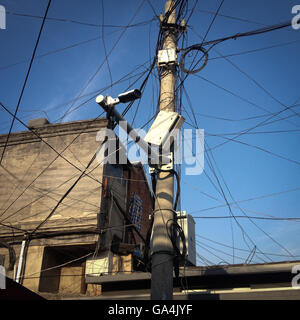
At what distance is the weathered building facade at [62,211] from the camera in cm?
1488

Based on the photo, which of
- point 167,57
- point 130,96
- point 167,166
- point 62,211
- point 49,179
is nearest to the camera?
point 130,96

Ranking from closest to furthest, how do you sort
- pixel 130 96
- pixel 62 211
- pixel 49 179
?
pixel 130 96 < pixel 62 211 < pixel 49 179

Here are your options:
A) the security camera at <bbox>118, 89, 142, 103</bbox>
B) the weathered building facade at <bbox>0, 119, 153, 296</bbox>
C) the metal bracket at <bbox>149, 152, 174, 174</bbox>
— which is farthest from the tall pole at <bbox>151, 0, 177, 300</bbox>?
the weathered building facade at <bbox>0, 119, 153, 296</bbox>

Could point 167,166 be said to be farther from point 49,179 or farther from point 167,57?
point 49,179

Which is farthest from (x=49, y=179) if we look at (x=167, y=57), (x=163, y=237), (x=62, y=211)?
(x=163, y=237)

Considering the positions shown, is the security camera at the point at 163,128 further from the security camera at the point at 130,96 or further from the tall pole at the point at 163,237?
the security camera at the point at 130,96

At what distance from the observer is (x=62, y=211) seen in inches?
624

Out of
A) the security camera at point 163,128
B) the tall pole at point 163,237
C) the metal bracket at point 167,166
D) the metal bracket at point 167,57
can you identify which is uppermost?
the metal bracket at point 167,57

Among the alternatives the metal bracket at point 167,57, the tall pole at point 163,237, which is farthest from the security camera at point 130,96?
the metal bracket at point 167,57

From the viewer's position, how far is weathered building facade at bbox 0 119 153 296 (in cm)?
1488

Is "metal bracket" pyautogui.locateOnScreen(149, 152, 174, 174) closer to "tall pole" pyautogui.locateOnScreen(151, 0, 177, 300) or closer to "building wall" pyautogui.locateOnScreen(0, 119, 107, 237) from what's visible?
"tall pole" pyautogui.locateOnScreen(151, 0, 177, 300)

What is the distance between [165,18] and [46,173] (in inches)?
439

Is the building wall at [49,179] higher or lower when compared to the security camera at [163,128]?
higher

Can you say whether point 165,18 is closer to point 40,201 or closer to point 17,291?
point 17,291
